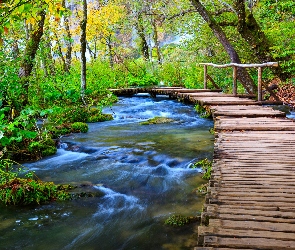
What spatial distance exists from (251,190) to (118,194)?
11.2 feet

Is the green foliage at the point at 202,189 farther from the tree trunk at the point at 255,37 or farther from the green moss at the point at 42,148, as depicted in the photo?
the tree trunk at the point at 255,37

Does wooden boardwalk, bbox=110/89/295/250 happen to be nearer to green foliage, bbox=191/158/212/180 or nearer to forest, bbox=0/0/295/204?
green foliage, bbox=191/158/212/180

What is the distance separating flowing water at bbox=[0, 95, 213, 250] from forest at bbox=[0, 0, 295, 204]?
79 centimetres

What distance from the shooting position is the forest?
7671 mm

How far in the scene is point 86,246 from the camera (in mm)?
5062

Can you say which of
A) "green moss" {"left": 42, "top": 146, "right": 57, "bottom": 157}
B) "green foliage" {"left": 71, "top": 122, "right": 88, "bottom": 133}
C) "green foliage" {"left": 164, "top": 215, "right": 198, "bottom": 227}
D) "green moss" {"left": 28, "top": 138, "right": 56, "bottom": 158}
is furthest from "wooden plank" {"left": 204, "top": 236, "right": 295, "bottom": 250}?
"green foliage" {"left": 71, "top": 122, "right": 88, "bottom": 133}

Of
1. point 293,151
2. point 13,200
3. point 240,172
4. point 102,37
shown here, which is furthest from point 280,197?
point 102,37

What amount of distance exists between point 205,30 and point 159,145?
9.77 metres

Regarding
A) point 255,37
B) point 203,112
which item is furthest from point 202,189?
point 255,37

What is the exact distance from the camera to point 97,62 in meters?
24.1

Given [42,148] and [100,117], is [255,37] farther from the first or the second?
[42,148]

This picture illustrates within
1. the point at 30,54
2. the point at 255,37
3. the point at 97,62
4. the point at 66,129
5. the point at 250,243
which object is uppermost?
the point at 255,37

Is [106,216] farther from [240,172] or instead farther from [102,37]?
[102,37]

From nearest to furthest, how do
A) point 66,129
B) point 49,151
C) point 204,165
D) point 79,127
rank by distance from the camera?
point 204,165 → point 49,151 → point 66,129 → point 79,127
